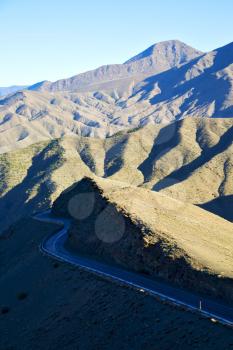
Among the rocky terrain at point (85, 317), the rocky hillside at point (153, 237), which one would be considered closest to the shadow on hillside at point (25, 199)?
the rocky hillside at point (153, 237)

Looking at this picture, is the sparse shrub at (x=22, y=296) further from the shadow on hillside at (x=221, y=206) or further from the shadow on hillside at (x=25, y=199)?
the shadow on hillside at (x=25, y=199)

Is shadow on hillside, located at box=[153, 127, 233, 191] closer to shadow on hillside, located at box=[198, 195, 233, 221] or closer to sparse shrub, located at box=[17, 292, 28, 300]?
shadow on hillside, located at box=[198, 195, 233, 221]

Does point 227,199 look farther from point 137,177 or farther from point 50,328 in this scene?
point 50,328

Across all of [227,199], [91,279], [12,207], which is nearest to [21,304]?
[91,279]

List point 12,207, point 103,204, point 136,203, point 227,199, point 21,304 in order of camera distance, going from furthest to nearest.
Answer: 1. point 12,207
2. point 227,199
3. point 136,203
4. point 103,204
5. point 21,304

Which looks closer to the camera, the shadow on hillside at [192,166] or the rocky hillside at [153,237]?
the rocky hillside at [153,237]

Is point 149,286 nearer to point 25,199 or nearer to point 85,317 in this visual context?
point 85,317
